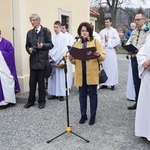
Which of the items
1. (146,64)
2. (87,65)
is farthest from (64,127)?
(146,64)

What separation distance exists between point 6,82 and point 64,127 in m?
2.03

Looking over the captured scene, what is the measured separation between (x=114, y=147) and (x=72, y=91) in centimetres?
390

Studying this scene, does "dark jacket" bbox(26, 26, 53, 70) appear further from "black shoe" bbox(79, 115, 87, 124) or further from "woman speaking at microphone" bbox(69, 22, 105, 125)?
"black shoe" bbox(79, 115, 87, 124)

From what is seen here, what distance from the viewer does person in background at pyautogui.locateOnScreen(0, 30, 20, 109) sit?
609 cm

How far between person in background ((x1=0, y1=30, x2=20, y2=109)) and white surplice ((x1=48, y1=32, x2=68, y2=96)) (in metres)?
1.04

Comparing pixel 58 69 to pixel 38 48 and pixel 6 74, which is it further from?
pixel 6 74

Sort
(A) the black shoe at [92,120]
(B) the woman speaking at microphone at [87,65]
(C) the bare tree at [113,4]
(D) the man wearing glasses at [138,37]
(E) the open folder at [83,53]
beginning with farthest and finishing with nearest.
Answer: (C) the bare tree at [113,4] < (D) the man wearing glasses at [138,37] < (A) the black shoe at [92,120] < (B) the woman speaking at microphone at [87,65] < (E) the open folder at [83,53]

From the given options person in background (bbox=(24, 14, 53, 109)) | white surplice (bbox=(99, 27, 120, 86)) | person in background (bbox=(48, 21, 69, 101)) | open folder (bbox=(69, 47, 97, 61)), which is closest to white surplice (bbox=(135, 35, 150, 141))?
open folder (bbox=(69, 47, 97, 61))

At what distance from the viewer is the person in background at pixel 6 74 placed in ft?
20.0

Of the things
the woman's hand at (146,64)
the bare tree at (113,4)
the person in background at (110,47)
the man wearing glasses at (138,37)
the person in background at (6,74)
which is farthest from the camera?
the bare tree at (113,4)

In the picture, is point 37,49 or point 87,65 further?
point 37,49

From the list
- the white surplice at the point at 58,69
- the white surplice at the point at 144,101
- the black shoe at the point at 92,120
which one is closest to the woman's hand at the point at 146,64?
the white surplice at the point at 144,101

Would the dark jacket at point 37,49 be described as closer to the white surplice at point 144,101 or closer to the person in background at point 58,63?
the person in background at point 58,63

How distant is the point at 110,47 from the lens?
788 centimetres
